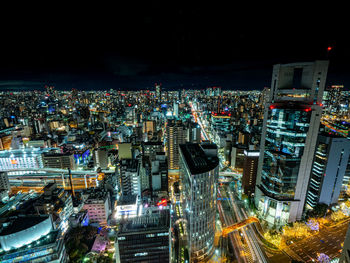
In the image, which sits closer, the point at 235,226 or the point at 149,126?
the point at 235,226

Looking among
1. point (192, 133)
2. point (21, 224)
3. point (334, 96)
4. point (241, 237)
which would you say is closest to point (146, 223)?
point (21, 224)

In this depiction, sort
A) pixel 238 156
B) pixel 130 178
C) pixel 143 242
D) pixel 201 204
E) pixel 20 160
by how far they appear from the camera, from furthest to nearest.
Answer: pixel 20 160
pixel 238 156
pixel 130 178
pixel 201 204
pixel 143 242

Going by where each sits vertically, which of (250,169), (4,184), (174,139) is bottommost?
(4,184)

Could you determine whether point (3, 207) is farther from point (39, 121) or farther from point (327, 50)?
point (327, 50)

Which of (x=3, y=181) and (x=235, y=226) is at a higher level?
(x=3, y=181)

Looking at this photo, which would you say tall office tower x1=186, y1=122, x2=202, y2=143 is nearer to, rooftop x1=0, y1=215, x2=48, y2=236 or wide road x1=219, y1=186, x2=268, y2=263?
wide road x1=219, y1=186, x2=268, y2=263

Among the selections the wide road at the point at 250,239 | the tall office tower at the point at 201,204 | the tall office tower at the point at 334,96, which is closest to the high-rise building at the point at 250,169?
the wide road at the point at 250,239

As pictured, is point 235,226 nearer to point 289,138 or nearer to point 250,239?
point 250,239
